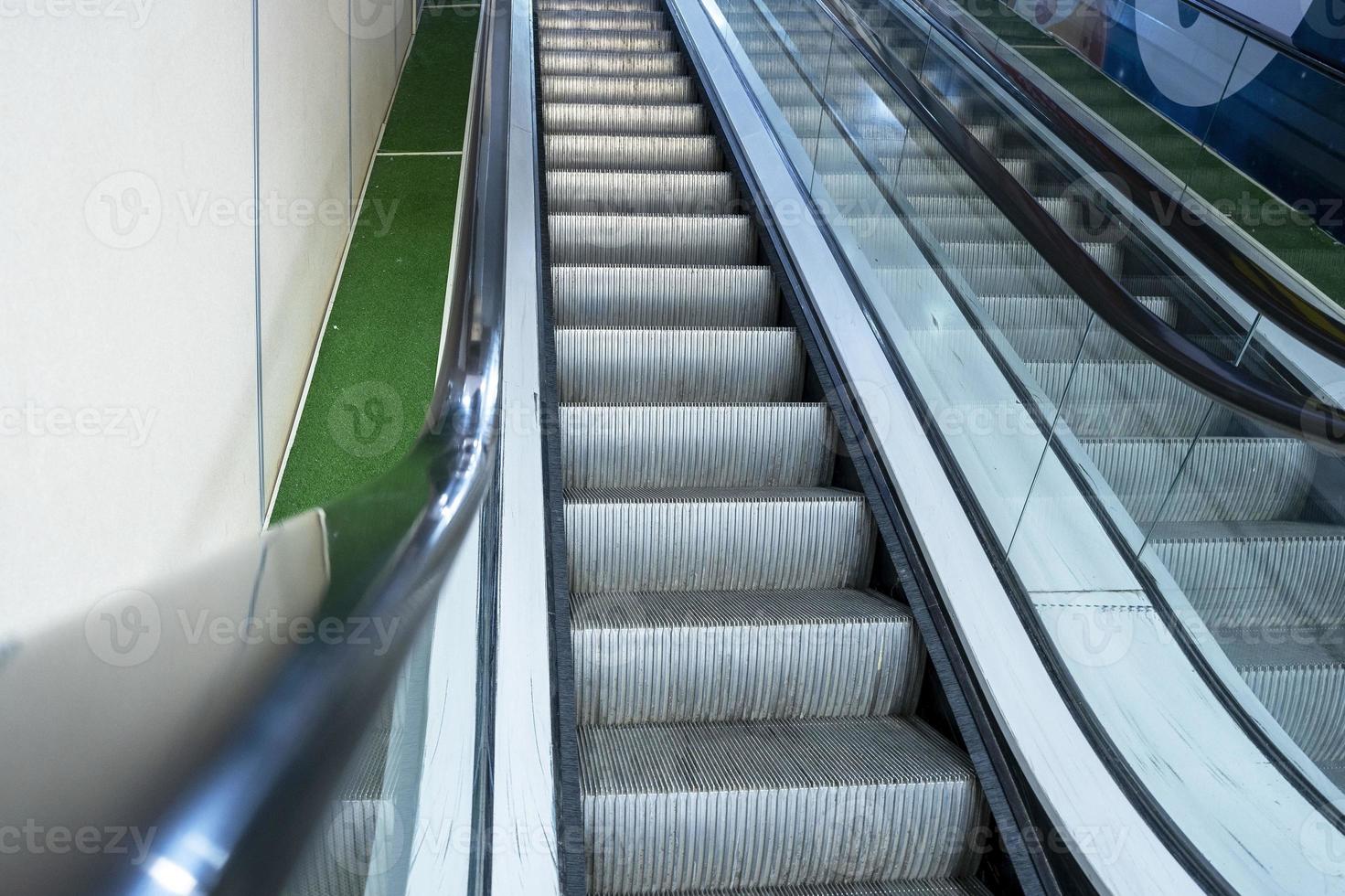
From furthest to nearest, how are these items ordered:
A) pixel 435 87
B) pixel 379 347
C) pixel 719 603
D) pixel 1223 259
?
pixel 435 87
pixel 379 347
pixel 719 603
pixel 1223 259

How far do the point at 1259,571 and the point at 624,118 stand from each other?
4544 mm

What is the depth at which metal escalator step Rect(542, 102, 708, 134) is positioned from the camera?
222 inches

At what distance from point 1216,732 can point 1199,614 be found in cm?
23

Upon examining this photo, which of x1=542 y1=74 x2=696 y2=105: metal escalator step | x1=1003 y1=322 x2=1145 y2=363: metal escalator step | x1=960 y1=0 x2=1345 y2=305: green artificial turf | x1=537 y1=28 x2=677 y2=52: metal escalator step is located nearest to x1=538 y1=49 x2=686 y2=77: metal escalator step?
x1=537 y1=28 x2=677 y2=52: metal escalator step

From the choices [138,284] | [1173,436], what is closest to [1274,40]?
[1173,436]

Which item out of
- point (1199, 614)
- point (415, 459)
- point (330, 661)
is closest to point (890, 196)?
point (1199, 614)

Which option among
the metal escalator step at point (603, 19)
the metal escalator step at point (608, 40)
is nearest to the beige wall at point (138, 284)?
the metal escalator step at point (608, 40)

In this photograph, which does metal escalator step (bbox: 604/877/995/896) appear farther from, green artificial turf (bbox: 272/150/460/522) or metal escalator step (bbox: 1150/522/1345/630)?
green artificial turf (bbox: 272/150/460/522)

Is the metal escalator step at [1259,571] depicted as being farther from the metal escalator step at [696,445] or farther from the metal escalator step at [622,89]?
the metal escalator step at [622,89]

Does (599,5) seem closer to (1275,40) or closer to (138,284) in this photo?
(1275,40)

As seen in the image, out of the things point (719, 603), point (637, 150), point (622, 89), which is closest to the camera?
point (719, 603)

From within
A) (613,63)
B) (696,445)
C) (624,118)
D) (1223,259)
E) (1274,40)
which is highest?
(1274,40)

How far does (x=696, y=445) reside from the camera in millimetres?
3299

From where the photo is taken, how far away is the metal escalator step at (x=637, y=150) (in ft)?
17.2
